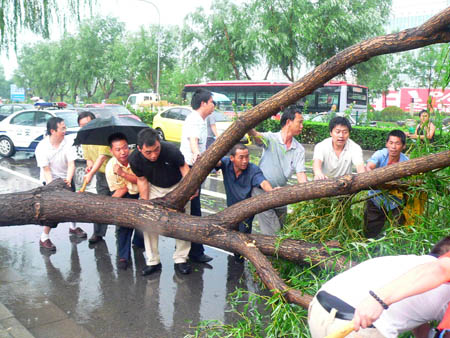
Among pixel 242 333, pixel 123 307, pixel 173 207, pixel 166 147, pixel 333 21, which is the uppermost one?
pixel 333 21

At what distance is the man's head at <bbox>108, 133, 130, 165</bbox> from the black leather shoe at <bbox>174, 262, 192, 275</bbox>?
1.33 meters

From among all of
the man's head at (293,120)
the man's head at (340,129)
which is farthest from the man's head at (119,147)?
the man's head at (340,129)

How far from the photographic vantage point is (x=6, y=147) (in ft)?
47.2

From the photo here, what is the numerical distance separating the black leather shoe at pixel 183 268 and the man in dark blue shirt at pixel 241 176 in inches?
30.1

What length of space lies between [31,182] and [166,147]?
22.0 ft

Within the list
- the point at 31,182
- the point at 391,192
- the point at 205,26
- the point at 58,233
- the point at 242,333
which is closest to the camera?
the point at 242,333

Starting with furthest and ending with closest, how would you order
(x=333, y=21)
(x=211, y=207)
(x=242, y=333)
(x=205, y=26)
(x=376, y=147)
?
(x=205, y=26)
(x=333, y=21)
(x=376, y=147)
(x=211, y=207)
(x=242, y=333)

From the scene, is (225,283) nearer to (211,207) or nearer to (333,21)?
(211,207)

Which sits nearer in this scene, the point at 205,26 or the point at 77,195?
the point at 77,195

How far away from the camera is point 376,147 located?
16.7 metres

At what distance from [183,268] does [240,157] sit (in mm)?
1424

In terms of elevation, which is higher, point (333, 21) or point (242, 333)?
point (333, 21)

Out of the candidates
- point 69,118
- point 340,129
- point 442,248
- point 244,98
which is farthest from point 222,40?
point 442,248

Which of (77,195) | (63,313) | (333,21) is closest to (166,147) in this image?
(77,195)
